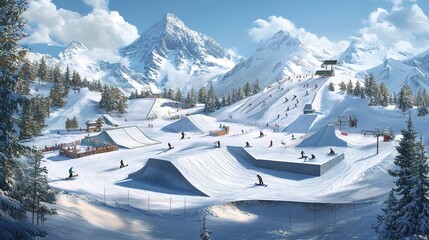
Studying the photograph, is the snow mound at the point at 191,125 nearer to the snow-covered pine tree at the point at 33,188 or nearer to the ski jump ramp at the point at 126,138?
the ski jump ramp at the point at 126,138

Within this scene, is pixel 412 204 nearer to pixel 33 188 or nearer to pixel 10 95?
pixel 10 95

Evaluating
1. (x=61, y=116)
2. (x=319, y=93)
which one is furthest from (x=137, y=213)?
(x=61, y=116)

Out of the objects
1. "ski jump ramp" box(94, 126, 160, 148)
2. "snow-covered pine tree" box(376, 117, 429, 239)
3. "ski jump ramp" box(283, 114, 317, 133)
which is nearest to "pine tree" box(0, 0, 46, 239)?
"snow-covered pine tree" box(376, 117, 429, 239)

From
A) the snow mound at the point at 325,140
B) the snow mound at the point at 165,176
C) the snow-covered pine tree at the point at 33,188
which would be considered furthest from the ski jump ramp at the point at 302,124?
the snow-covered pine tree at the point at 33,188

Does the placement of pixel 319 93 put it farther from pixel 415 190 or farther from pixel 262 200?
pixel 415 190

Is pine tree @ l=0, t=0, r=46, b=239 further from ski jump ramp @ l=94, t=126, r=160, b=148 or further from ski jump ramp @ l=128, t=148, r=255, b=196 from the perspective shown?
ski jump ramp @ l=94, t=126, r=160, b=148

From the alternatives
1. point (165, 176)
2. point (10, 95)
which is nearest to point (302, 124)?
point (165, 176)
